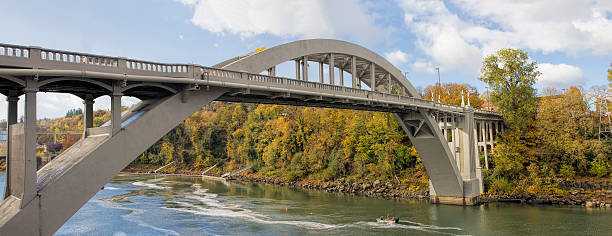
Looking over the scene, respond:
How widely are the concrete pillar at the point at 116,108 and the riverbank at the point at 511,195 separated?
2696 cm

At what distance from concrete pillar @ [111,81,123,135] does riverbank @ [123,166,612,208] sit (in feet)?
88.5

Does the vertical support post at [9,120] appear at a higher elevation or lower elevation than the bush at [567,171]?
higher

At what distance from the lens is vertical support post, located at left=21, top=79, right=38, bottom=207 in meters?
10.0

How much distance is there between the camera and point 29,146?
33.3 feet

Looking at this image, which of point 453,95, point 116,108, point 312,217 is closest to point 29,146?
point 116,108

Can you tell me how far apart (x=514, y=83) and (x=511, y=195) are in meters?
9.37

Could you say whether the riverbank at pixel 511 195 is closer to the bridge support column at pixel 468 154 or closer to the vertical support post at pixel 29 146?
the bridge support column at pixel 468 154

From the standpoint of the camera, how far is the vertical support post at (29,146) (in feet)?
32.9

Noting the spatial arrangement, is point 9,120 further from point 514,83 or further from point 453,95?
point 453,95

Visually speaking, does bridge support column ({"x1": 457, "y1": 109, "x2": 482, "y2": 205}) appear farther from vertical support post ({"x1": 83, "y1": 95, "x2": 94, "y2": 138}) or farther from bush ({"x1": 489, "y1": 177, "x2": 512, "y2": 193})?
vertical support post ({"x1": 83, "y1": 95, "x2": 94, "y2": 138})

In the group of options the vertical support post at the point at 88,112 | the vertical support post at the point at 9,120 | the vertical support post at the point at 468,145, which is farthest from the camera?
the vertical support post at the point at 468,145

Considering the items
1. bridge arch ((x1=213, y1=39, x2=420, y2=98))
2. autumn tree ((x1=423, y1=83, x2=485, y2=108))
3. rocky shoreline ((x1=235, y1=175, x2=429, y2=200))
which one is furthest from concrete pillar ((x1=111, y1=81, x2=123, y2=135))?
autumn tree ((x1=423, y1=83, x2=485, y2=108))

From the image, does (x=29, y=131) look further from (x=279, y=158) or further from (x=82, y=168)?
(x=279, y=158)

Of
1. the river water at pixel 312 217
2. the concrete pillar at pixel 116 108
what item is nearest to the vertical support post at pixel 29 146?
the concrete pillar at pixel 116 108
